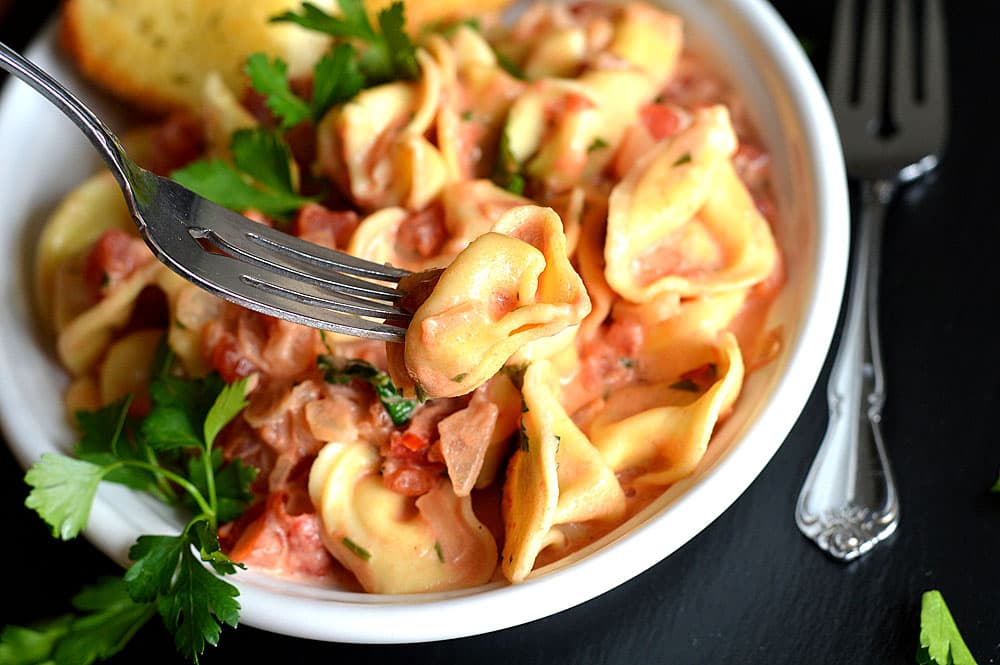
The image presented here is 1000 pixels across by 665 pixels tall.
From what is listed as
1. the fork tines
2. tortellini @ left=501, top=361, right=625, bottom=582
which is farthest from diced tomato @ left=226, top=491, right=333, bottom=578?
the fork tines

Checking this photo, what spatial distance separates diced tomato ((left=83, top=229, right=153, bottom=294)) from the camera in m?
2.89

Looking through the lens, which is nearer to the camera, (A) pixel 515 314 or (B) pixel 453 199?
(A) pixel 515 314

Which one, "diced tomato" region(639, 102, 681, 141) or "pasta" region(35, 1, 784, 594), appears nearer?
"pasta" region(35, 1, 784, 594)

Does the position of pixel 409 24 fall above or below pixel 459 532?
above

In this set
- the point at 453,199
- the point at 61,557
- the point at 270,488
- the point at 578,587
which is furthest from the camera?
the point at 61,557

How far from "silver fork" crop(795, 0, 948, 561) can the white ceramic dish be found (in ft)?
1.21

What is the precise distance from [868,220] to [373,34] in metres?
1.59

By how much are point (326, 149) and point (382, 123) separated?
0.18 m

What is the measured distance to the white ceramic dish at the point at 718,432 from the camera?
7.30ft

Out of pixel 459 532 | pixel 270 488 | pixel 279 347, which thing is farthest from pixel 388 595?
pixel 279 347

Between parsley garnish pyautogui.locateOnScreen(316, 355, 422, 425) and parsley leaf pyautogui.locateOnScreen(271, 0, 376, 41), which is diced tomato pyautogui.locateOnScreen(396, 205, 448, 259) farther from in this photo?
parsley leaf pyautogui.locateOnScreen(271, 0, 376, 41)

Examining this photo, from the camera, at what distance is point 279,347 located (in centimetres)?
258

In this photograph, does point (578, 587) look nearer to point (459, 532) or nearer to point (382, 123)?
point (459, 532)

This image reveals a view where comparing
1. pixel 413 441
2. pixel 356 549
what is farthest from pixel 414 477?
pixel 356 549
